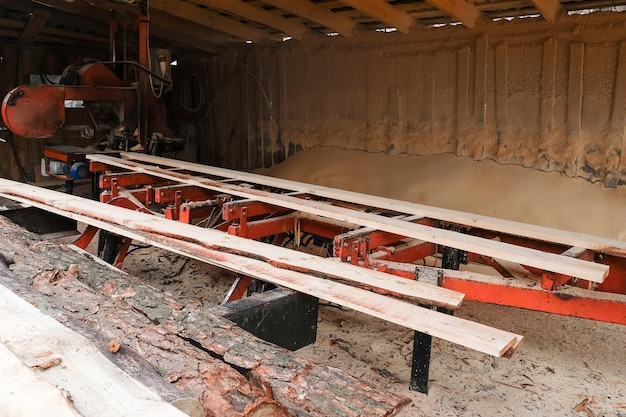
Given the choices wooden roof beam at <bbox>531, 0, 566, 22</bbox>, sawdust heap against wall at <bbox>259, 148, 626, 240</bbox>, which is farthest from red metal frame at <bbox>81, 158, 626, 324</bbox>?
wooden roof beam at <bbox>531, 0, 566, 22</bbox>

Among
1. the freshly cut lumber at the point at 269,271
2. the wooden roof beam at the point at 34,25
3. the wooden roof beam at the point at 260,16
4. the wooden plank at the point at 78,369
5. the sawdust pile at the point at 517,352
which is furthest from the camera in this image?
the wooden roof beam at the point at 34,25

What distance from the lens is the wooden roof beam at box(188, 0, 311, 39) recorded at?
571 centimetres

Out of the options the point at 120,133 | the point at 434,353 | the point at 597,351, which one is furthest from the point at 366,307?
the point at 120,133

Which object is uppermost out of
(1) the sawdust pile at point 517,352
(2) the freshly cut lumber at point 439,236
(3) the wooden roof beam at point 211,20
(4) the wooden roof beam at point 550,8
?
(3) the wooden roof beam at point 211,20

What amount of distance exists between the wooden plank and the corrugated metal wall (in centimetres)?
426

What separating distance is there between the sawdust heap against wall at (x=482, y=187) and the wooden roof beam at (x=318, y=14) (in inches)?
53.7

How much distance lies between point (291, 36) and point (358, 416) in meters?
5.97

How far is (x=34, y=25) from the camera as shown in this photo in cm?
695

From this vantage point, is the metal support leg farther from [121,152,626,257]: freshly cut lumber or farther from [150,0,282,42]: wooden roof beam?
[150,0,282,42]: wooden roof beam

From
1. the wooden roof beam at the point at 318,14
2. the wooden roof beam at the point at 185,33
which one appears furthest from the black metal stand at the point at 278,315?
the wooden roof beam at the point at 185,33

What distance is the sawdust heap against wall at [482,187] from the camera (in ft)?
14.1

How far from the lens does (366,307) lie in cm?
174

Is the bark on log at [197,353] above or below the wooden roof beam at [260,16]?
below

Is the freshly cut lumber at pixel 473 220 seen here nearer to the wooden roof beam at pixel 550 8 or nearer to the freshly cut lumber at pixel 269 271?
the freshly cut lumber at pixel 269 271
